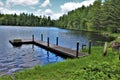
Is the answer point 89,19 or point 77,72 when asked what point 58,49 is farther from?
point 89,19

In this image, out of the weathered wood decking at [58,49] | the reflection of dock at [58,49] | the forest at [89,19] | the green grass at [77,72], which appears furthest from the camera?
the forest at [89,19]

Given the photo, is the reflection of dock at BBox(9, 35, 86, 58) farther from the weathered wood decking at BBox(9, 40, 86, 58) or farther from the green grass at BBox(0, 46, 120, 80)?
the green grass at BBox(0, 46, 120, 80)

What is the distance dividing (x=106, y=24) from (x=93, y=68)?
6012cm

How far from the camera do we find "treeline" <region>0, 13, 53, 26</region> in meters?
167

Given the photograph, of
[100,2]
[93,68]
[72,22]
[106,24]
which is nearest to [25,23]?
[72,22]

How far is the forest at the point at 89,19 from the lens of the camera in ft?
194

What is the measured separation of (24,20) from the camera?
170m

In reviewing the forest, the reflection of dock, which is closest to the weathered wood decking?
the reflection of dock

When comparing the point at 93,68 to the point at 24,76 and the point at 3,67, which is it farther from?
the point at 3,67

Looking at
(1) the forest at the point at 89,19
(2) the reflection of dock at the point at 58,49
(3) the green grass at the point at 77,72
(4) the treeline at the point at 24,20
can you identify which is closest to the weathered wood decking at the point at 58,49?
(2) the reflection of dock at the point at 58,49

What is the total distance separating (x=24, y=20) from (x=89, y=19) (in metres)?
95.0

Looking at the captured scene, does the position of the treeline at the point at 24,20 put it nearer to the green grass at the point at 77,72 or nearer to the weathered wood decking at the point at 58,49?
the weathered wood decking at the point at 58,49

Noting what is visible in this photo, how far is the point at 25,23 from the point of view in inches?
6737

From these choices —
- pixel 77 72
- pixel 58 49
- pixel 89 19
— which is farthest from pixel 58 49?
pixel 89 19
